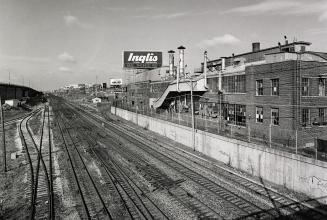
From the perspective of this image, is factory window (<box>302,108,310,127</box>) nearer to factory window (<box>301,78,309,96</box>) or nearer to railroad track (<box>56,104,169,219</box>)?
factory window (<box>301,78,309,96</box>)

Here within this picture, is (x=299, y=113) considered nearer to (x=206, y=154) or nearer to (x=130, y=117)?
(x=206, y=154)

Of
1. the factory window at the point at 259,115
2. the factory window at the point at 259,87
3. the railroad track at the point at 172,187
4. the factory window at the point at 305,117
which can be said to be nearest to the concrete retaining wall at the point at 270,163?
the railroad track at the point at 172,187

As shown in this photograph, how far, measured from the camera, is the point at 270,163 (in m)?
18.0

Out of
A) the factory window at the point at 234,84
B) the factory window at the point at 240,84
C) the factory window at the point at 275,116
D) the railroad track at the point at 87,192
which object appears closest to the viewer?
the railroad track at the point at 87,192

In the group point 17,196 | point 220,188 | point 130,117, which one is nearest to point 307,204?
point 220,188

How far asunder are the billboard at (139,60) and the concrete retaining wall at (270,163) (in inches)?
1866

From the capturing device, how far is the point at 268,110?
2631 centimetres

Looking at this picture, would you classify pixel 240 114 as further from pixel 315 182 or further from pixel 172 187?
pixel 315 182

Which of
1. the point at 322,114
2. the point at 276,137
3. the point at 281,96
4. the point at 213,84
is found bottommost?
the point at 276,137

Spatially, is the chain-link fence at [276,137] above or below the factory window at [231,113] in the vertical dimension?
below

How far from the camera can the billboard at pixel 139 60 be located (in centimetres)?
7412

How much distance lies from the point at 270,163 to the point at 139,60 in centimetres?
6011

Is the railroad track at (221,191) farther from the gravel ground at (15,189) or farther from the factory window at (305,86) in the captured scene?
the factory window at (305,86)

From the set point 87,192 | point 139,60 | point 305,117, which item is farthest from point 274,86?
point 139,60
